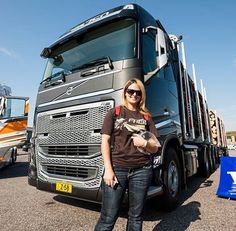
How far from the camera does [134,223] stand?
7.87 ft

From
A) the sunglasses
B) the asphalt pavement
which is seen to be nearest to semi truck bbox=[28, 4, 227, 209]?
the asphalt pavement

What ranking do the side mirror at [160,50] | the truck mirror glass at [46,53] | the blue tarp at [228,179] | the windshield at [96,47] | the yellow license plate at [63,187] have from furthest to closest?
the blue tarp at [228,179] < the truck mirror glass at [46,53] < the side mirror at [160,50] < the windshield at [96,47] < the yellow license plate at [63,187]

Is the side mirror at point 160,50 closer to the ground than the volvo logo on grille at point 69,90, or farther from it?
farther from it

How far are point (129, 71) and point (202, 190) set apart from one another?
3.82 meters

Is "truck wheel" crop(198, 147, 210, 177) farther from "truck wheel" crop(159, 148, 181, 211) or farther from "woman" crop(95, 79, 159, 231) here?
"woman" crop(95, 79, 159, 231)

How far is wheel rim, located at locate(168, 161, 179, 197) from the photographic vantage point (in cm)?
417

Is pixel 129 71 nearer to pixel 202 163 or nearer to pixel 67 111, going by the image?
pixel 67 111

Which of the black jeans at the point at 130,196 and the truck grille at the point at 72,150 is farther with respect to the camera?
the truck grille at the point at 72,150

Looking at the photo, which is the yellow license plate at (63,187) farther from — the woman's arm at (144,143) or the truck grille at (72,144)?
the woman's arm at (144,143)

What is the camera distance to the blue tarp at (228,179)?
512 cm

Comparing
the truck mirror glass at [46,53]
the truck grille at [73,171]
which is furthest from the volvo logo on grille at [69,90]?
the truck mirror glass at [46,53]

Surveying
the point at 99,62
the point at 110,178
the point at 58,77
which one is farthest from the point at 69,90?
the point at 110,178

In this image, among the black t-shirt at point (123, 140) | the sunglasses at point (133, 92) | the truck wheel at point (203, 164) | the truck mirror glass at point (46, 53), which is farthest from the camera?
the truck wheel at point (203, 164)


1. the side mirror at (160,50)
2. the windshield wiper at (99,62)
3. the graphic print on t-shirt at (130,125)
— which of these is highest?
the side mirror at (160,50)
